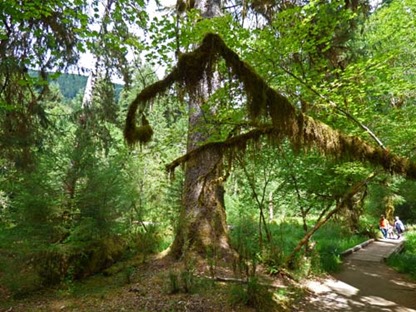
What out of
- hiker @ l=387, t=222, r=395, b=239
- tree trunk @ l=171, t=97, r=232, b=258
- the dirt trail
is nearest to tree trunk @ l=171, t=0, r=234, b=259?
tree trunk @ l=171, t=97, r=232, b=258

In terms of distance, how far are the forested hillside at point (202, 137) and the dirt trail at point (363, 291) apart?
16.1 inches

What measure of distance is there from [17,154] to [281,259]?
7.43 meters

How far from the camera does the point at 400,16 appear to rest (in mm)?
6473

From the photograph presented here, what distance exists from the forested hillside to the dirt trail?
0.41m

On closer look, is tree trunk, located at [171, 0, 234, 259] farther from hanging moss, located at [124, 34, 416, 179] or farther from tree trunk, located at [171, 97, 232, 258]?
hanging moss, located at [124, 34, 416, 179]

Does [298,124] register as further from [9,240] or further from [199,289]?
[9,240]

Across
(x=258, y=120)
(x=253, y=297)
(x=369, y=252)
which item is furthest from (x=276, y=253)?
(x=369, y=252)

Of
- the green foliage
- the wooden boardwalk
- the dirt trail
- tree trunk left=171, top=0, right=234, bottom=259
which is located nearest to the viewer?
the green foliage

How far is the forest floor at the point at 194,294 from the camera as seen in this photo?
5145 millimetres

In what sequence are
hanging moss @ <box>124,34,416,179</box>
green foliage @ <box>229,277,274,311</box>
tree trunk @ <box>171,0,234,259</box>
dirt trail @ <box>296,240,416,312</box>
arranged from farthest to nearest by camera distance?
tree trunk @ <box>171,0,234,259</box> < dirt trail @ <box>296,240,416,312</box> < green foliage @ <box>229,277,274,311</box> < hanging moss @ <box>124,34,416,179</box>

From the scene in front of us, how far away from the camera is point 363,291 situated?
6617 millimetres

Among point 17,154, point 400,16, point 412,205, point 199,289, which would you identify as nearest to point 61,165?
point 17,154

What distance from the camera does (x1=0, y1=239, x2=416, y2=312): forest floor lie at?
5.14 metres

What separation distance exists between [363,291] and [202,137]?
4.91 metres
